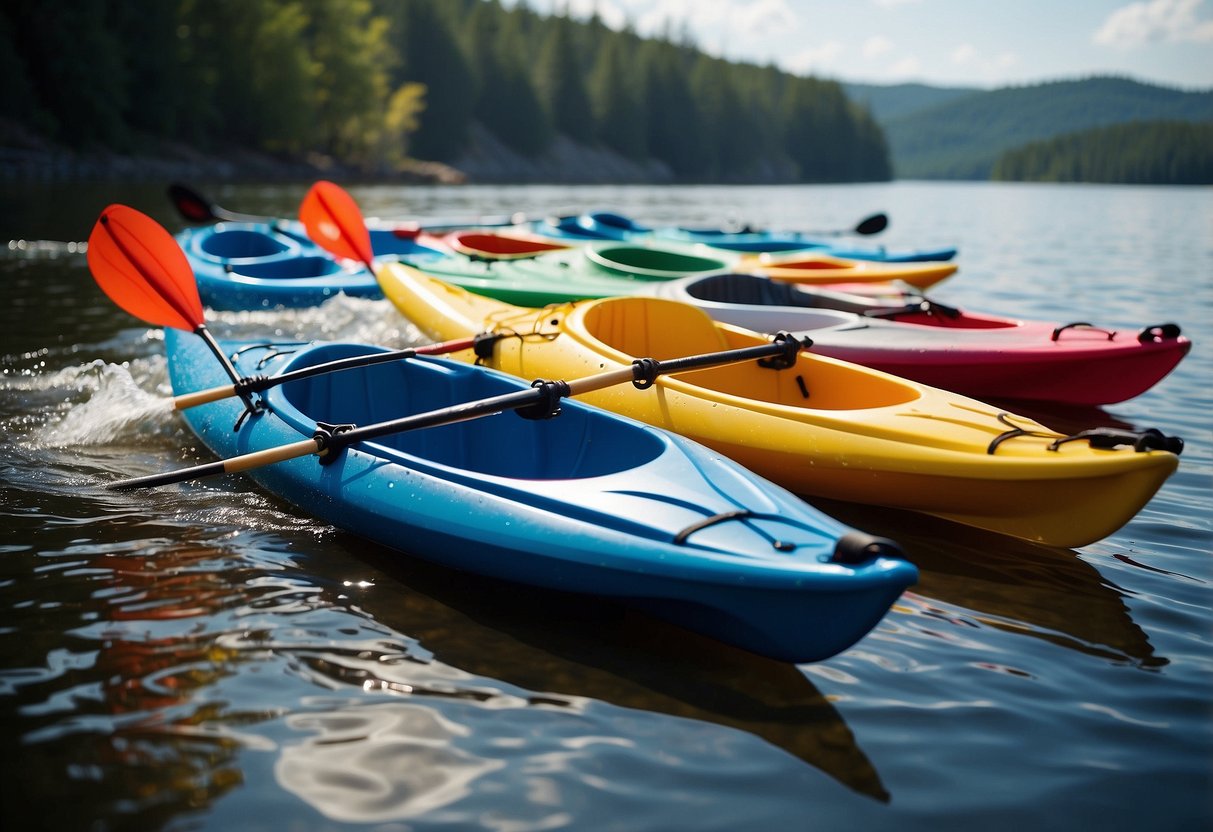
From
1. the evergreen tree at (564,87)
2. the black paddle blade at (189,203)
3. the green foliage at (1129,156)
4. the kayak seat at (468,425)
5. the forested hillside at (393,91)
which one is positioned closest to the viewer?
the kayak seat at (468,425)

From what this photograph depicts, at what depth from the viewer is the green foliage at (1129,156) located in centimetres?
8912

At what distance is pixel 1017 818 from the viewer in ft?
8.73

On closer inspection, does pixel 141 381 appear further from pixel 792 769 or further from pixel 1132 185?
pixel 1132 185

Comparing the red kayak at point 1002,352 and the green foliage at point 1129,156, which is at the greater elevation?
the green foliage at point 1129,156

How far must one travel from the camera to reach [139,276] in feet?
17.4

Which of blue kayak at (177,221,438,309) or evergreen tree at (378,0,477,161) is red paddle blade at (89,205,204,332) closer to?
blue kayak at (177,221,438,309)

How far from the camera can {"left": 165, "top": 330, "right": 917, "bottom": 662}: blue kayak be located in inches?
118

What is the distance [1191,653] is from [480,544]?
2.48 metres

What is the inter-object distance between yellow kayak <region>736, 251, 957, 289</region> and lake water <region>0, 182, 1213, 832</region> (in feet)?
15.9

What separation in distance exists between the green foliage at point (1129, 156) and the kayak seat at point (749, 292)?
93993 mm

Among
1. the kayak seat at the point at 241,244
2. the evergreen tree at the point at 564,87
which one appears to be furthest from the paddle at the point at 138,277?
the evergreen tree at the point at 564,87

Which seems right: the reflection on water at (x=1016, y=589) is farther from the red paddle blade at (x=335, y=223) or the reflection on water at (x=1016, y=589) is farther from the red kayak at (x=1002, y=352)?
the red paddle blade at (x=335, y=223)

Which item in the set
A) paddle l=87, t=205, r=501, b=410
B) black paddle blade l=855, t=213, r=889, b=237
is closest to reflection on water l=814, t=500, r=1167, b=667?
paddle l=87, t=205, r=501, b=410

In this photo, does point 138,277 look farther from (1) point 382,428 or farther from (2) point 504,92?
(2) point 504,92
